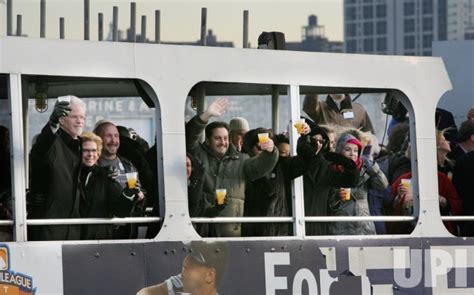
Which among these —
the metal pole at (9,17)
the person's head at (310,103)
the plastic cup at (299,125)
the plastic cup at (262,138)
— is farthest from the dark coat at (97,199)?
the person's head at (310,103)

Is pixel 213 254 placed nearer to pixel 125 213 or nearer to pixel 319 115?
pixel 125 213

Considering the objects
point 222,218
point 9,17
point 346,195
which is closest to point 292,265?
point 222,218

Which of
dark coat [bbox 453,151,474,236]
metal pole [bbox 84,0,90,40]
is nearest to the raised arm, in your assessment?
metal pole [bbox 84,0,90,40]

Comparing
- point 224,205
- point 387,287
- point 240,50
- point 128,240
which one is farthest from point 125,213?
point 387,287

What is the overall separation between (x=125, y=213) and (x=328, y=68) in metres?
2.07

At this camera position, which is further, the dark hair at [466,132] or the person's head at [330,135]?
the dark hair at [466,132]

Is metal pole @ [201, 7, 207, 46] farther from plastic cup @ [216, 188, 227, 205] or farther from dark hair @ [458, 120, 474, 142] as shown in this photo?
dark hair @ [458, 120, 474, 142]

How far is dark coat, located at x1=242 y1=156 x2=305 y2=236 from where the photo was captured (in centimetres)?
1045

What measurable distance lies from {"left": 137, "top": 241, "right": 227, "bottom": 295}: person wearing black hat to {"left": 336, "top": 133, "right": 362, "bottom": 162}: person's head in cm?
137

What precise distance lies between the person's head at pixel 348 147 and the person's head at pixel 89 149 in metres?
2.08

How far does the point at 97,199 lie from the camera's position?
9.81 metres

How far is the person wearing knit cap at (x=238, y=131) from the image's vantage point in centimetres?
1041

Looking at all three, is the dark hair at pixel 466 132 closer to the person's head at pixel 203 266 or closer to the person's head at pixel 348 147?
the person's head at pixel 348 147

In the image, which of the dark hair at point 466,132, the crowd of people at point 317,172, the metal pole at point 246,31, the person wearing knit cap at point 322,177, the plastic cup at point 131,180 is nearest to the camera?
the plastic cup at point 131,180
